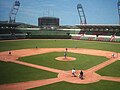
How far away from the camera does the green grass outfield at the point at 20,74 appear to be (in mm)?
22291

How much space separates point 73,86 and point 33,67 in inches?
412

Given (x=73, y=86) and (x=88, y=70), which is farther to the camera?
(x=88, y=70)

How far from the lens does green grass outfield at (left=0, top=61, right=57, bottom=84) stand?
2229 centimetres

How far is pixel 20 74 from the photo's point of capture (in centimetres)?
2467

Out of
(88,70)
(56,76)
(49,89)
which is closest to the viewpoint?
(49,89)

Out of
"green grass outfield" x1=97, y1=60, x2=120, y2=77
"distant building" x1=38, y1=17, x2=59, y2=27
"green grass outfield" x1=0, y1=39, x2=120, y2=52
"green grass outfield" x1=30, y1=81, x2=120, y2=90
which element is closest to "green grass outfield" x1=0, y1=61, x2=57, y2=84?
"green grass outfield" x1=30, y1=81, x2=120, y2=90

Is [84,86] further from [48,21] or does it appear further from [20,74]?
[48,21]

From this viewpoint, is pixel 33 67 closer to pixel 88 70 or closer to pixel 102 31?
pixel 88 70

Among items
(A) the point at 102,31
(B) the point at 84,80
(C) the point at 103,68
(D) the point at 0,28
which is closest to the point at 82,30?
(A) the point at 102,31

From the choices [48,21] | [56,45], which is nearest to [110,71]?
[56,45]

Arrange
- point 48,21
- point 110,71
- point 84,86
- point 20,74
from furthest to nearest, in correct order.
Answer: point 48,21
point 110,71
point 20,74
point 84,86

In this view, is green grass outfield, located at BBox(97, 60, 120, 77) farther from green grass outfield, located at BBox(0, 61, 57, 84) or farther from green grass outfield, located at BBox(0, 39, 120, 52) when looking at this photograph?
green grass outfield, located at BBox(0, 39, 120, 52)

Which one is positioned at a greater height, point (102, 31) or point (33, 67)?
point (102, 31)

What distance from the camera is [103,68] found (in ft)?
94.7
